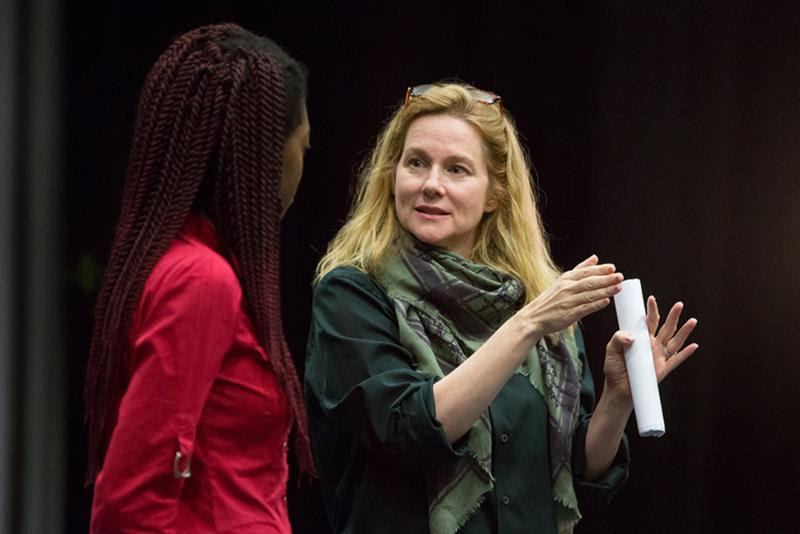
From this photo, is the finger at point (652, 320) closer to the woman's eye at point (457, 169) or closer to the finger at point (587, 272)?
the finger at point (587, 272)

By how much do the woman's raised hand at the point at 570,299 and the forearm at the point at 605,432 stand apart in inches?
12.2

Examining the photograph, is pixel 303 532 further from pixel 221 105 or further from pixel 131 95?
pixel 221 105

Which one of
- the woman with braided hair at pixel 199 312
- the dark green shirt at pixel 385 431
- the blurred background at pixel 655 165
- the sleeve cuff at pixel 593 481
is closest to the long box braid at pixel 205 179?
the woman with braided hair at pixel 199 312

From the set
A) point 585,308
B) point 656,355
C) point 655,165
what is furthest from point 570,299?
point 655,165

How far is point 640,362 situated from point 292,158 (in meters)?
0.99

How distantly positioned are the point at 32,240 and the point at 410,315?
1613 millimetres

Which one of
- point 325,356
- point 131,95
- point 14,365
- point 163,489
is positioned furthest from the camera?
point 131,95

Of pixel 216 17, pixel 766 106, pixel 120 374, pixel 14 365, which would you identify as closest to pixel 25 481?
pixel 14 365

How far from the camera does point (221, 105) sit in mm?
1720

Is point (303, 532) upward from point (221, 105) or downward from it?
downward

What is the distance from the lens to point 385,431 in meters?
2.31

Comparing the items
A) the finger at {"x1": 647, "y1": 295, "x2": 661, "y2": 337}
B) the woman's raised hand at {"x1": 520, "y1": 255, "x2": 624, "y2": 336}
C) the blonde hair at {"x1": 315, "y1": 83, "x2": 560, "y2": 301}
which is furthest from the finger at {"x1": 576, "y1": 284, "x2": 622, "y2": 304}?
the blonde hair at {"x1": 315, "y1": 83, "x2": 560, "y2": 301}

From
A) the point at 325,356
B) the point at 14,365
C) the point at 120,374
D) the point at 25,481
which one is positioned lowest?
the point at 25,481

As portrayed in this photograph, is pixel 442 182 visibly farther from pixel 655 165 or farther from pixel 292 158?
pixel 655 165
